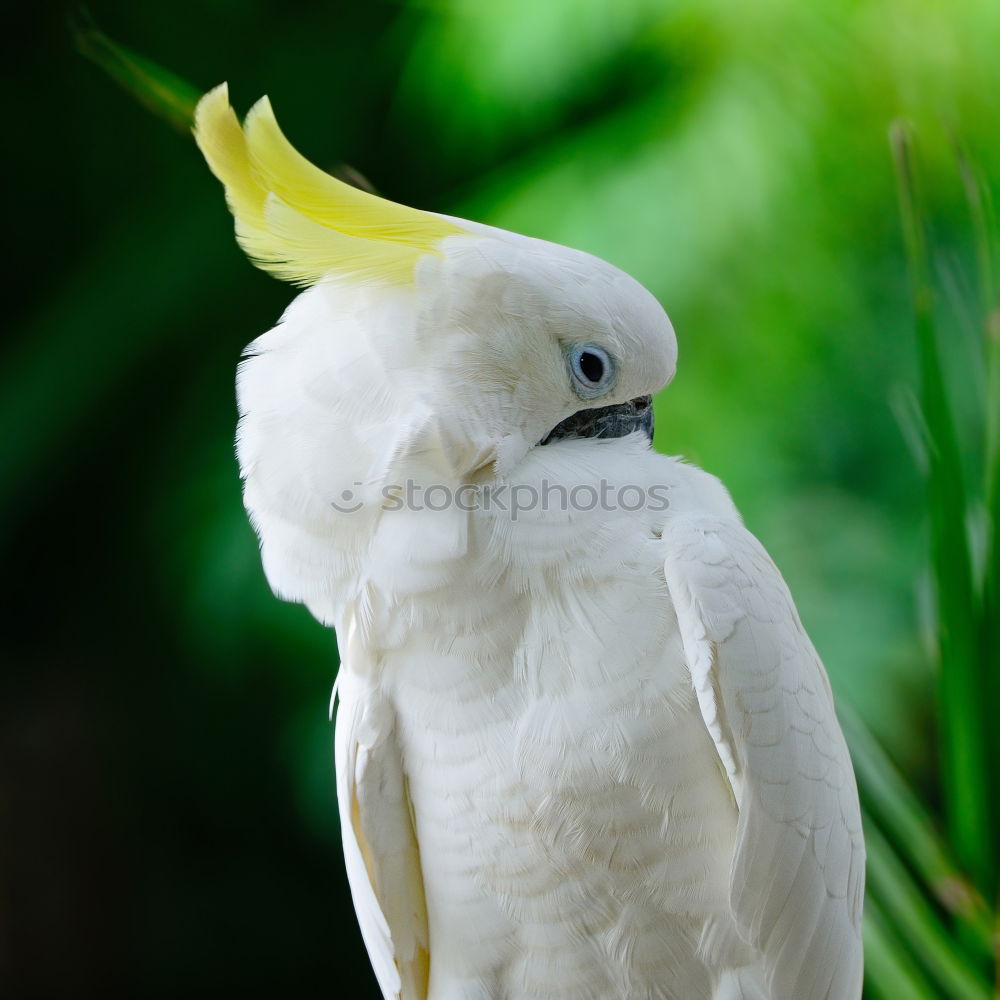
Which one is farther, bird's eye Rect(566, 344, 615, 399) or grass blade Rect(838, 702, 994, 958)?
grass blade Rect(838, 702, 994, 958)

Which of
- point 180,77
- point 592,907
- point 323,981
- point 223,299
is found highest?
point 180,77

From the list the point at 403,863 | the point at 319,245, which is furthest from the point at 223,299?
the point at 403,863

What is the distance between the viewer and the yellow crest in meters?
0.78

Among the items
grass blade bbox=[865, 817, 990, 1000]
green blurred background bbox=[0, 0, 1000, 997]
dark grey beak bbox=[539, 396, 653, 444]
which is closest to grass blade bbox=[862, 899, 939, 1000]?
grass blade bbox=[865, 817, 990, 1000]

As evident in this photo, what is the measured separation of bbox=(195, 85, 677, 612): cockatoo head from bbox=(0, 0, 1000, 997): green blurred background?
1050mm

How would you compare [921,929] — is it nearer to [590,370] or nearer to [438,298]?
[590,370]

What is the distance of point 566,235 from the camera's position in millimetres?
1859

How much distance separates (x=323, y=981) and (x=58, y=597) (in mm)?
975

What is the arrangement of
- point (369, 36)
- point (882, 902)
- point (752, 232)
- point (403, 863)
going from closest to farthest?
point (403, 863)
point (882, 902)
point (752, 232)
point (369, 36)

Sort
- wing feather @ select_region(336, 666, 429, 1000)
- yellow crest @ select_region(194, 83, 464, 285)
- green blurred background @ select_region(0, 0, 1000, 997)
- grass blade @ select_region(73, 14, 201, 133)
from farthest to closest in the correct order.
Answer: green blurred background @ select_region(0, 0, 1000, 997) < grass blade @ select_region(73, 14, 201, 133) < wing feather @ select_region(336, 666, 429, 1000) < yellow crest @ select_region(194, 83, 464, 285)

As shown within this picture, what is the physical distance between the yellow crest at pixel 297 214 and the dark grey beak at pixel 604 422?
20cm

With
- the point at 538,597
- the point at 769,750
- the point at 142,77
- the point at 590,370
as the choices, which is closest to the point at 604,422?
the point at 590,370

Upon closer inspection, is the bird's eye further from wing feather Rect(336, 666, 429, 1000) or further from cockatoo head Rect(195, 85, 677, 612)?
wing feather Rect(336, 666, 429, 1000)

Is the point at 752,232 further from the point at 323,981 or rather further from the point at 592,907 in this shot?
the point at 323,981
